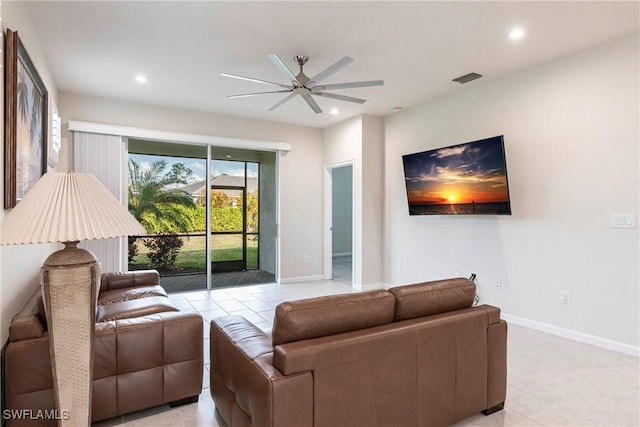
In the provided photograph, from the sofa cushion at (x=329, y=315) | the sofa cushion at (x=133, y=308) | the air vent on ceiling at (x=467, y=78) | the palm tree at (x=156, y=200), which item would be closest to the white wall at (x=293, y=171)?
the palm tree at (x=156, y=200)

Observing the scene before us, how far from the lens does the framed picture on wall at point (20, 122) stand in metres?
2.07

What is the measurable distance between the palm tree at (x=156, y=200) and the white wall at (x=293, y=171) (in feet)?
2.20

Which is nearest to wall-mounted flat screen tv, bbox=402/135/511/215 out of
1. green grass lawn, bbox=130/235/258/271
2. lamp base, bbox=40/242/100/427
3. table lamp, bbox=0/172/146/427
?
green grass lawn, bbox=130/235/258/271

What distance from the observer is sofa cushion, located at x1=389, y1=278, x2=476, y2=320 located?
1869 mm

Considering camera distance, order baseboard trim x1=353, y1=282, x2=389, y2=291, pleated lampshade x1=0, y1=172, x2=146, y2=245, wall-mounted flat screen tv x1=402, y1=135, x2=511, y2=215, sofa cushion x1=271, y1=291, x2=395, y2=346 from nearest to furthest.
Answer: pleated lampshade x1=0, y1=172, x2=146, y2=245
sofa cushion x1=271, y1=291, x2=395, y2=346
wall-mounted flat screen tv x1=402, y1=135, x2=511, y2=215
baseboard trim x1=353, y1=282, x2=389, y2=291

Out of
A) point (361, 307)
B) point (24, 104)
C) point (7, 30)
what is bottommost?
point (361, 307)

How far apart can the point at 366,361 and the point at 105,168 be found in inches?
→ 185

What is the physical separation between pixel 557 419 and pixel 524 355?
101 centimetres

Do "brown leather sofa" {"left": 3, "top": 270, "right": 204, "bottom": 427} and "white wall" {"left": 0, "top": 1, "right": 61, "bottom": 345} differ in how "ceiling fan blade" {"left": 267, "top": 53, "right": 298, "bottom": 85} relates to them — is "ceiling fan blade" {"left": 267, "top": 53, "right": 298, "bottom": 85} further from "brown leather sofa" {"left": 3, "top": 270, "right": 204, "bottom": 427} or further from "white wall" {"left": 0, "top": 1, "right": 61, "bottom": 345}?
"brown leather sofa" {"left": 3, "top": 270, "right": 204, "bottom": 427}

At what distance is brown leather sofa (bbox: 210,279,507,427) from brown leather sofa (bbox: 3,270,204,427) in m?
0.22

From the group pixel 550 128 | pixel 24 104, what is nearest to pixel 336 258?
pixel 550 128

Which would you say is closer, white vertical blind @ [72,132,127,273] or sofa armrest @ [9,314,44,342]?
sofa armrest @ [9,314,44,342]

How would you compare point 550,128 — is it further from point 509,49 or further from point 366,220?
point 366,220

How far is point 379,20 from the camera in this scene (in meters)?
2.87
